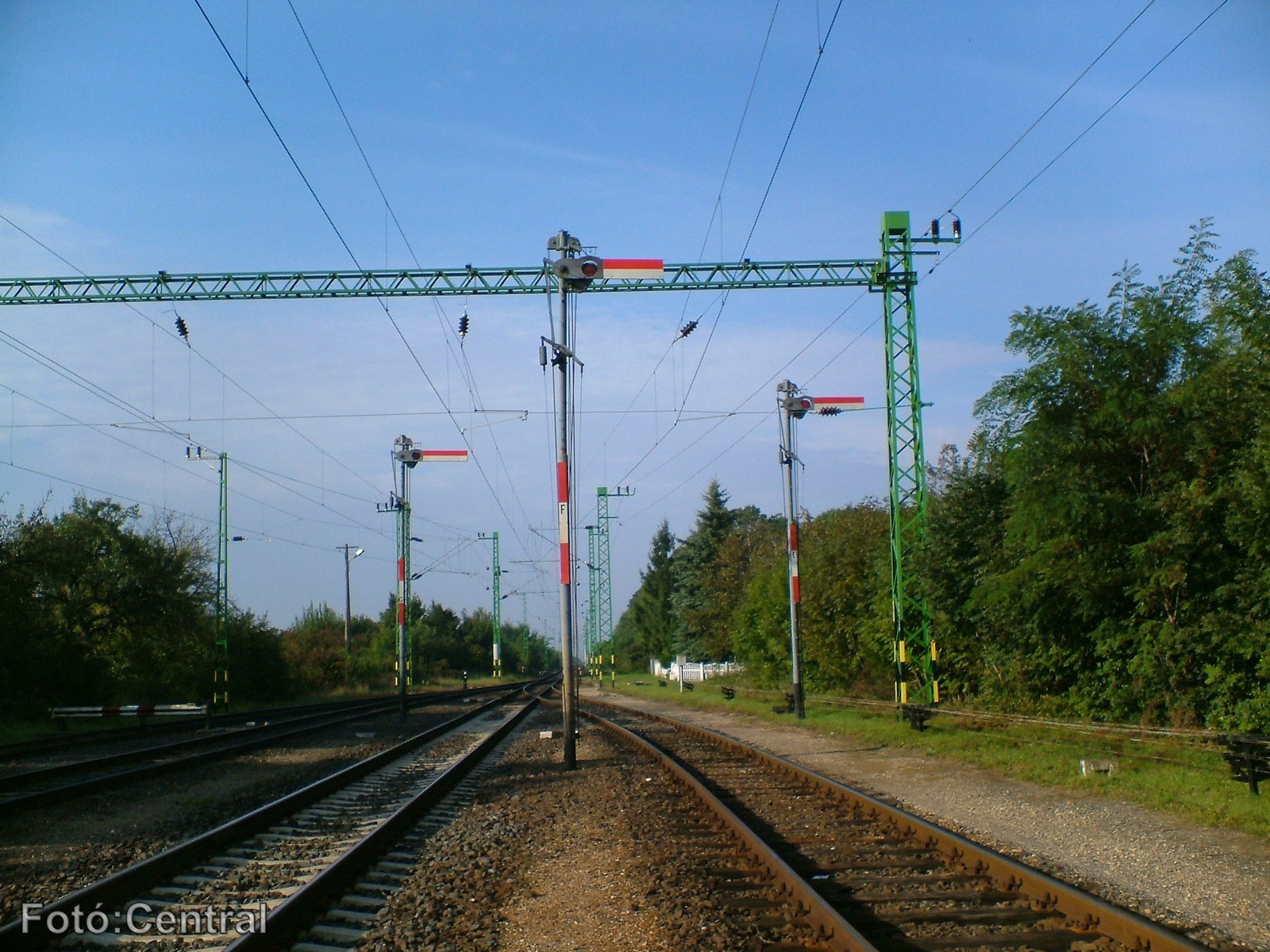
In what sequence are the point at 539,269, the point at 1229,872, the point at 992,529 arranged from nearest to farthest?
the point at 1229,872 < the point at 992,529 < the point at 539,269

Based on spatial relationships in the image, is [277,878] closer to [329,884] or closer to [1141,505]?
[329,884]

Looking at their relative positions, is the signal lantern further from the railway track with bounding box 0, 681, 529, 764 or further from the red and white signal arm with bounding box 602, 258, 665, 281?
the railway track with bounding box 0, 681, 529, 764

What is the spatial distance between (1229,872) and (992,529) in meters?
15.0

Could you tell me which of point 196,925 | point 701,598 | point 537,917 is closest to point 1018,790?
point 537,917

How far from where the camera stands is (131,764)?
18.0 m

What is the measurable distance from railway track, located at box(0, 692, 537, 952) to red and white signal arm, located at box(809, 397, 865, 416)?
1603 cm

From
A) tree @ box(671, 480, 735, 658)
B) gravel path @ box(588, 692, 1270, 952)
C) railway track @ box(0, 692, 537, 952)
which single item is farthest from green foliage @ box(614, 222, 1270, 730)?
tree @ box(671, 480, 735, 658)

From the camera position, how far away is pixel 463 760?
1738cm

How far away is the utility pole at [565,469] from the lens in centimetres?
1639

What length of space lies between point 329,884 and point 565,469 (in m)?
9.55

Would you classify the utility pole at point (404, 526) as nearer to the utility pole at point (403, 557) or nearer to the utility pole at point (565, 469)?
the utility pole at point (403, 557)

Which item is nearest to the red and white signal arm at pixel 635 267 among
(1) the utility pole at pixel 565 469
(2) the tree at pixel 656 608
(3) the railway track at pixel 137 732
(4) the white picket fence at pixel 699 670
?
(1) the utility pole at pixel 565 469

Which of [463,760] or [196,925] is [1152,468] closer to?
[463,760]

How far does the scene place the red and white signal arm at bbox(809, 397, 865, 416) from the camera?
26.9 m
